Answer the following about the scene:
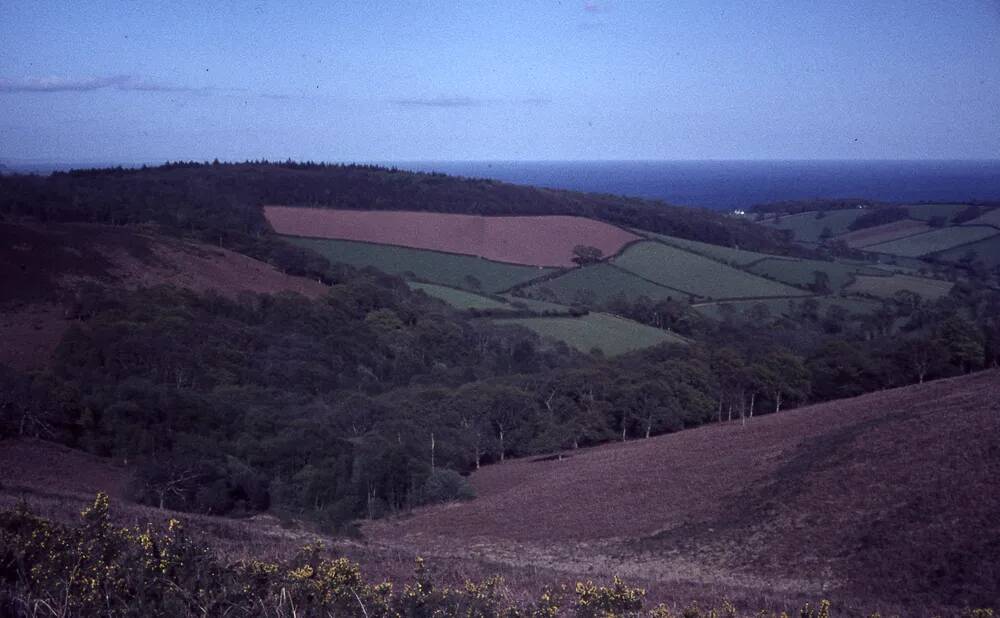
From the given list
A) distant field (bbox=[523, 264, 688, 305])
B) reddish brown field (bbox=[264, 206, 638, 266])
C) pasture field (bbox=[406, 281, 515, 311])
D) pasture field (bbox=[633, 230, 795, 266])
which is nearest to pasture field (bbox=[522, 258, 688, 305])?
distant field (bbox=[523, 264, 688, 305])

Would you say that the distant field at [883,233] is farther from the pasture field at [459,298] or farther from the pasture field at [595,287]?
the pasture field at [459,298]

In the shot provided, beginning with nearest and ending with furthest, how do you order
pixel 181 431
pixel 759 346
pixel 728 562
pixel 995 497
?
pixel 995 497 → pixel 728 562 → pixel 181 431 → pixel 759 346

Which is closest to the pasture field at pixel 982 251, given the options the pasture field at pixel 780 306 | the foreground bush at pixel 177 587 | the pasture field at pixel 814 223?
the pasture field at pixel 780 306

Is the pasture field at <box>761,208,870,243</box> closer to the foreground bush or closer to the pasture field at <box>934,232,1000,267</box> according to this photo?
the pasture field at <box>934,232,1000,267</box>

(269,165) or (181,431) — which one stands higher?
(269,165)

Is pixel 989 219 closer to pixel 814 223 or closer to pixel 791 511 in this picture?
pixel 814 223

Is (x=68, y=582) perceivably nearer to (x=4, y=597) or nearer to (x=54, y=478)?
(x=4, y=597)

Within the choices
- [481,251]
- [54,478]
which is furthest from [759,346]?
[54,478]
